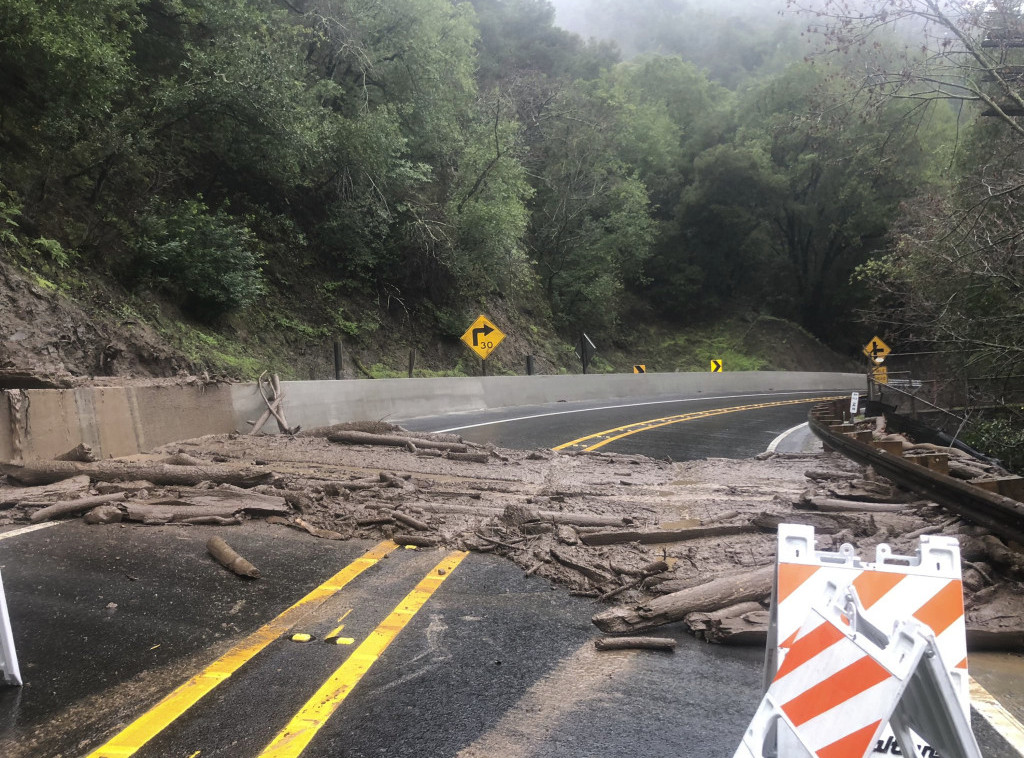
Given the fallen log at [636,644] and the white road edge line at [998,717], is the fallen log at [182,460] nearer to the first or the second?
the fallen log at [636,644]

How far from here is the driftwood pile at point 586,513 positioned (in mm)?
4340

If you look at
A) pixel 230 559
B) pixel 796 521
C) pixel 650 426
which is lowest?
pixel 650 426

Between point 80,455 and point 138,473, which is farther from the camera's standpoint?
point 80,455

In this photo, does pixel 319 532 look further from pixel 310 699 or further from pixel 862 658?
pixel 862 658

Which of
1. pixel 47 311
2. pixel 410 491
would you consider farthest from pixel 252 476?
pixel 47 311

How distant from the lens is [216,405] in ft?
36.5

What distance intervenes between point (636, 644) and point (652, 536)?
166cm

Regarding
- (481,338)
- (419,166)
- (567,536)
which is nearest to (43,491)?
(567,536)

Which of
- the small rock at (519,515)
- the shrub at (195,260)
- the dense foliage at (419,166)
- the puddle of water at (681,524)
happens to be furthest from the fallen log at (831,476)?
the shrub at (195,260)

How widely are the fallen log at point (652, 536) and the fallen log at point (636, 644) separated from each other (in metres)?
1.59

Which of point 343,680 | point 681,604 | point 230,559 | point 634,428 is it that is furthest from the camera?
point 634,428

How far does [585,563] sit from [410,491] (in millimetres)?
2599

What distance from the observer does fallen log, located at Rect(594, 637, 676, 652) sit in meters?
3.91

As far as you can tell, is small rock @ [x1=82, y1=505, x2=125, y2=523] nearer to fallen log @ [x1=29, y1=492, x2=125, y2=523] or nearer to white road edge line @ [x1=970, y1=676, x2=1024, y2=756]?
fallen log @ [x1=29, y1=492, x2=125, y2=523]
